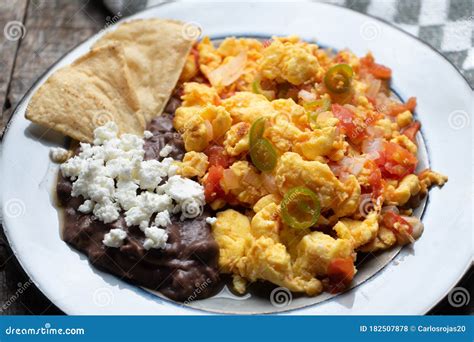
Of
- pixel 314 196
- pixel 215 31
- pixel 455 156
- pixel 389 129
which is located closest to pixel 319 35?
pixel 215 31

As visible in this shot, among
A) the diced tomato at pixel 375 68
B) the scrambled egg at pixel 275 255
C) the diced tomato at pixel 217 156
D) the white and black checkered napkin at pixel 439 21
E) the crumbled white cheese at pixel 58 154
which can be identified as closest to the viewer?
the scrambled egg at pixel 275 255

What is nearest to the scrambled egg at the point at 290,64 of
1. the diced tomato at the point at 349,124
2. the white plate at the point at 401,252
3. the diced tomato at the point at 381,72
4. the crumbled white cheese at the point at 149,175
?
the diced tomato at the point at 349,124

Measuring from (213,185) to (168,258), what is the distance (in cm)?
52

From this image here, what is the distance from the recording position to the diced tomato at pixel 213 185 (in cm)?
387

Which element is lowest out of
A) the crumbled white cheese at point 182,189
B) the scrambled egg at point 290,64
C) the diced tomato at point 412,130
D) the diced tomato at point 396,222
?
the diced tomato at point 396,222

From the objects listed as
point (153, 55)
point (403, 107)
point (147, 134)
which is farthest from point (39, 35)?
point (403, 107)

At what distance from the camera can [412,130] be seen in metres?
4.24

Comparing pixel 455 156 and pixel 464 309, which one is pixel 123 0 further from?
pixel 464 309

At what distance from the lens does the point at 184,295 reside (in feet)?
11.8

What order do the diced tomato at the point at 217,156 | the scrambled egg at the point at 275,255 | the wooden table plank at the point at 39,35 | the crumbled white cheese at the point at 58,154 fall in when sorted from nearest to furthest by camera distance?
1. the scrambled egg at the point at 275,255
2. the diced tomato at the point at 217,156
3. the crumbled white cheese at the point at 58,154
4. the wooden table plank at the point at 39,35

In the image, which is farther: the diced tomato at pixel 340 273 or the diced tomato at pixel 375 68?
the diced tomato at pixel 375 68

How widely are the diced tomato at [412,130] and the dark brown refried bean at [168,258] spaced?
1.44 metres

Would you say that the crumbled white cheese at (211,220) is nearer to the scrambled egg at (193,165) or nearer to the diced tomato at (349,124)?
the scrambled egg at (193,165)

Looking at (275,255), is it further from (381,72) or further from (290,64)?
(381,72)
